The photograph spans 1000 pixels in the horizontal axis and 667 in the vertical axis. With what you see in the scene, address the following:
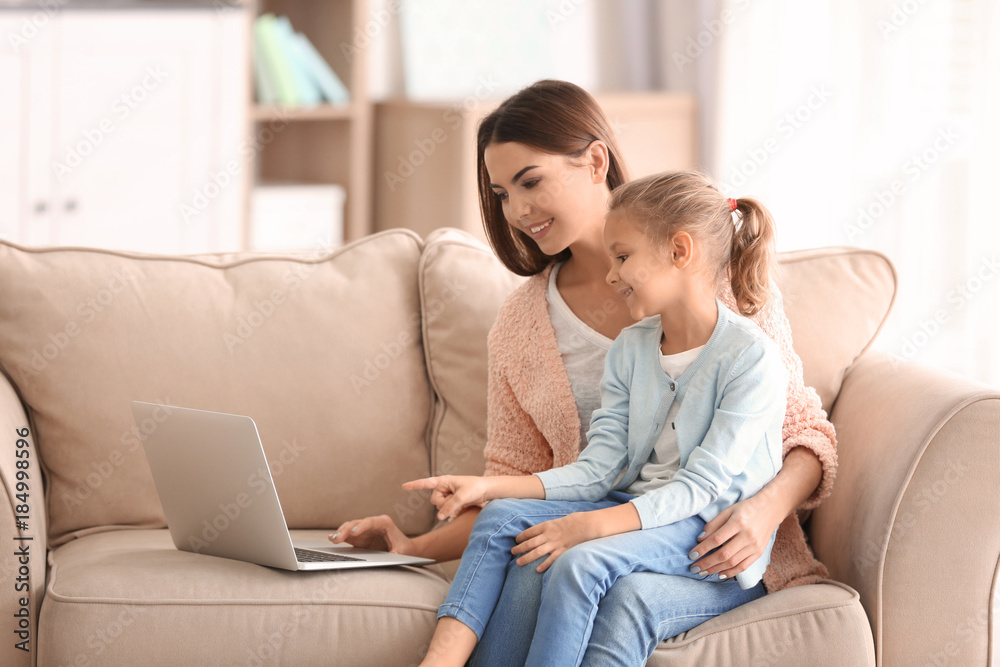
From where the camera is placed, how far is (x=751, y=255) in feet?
4.86

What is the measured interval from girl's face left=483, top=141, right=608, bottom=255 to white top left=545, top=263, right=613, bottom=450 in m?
0.12

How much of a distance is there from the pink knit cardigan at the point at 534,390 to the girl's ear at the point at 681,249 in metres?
0.16

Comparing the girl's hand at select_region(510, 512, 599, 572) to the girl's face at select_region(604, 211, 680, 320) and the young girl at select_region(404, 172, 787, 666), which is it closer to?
the young girl at select_region(404, 172, 787, 666)

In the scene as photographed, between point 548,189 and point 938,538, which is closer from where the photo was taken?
point 938,538

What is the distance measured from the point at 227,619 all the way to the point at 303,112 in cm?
236

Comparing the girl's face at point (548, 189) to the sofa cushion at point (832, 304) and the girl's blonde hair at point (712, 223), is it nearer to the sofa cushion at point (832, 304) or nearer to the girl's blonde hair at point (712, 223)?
the girl's blonde hair at point (712, 223)

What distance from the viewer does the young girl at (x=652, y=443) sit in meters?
1.33

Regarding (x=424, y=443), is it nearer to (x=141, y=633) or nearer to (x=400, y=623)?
(x=400, y=623)

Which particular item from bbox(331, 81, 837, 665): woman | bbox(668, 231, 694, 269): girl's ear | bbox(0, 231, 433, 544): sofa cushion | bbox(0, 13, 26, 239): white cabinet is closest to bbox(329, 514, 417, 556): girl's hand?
bbox(331, 81, 837, 665): woman

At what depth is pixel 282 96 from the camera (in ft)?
11.2

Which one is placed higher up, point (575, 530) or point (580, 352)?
point (580, 352)

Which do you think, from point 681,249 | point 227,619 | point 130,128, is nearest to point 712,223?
point 681,249

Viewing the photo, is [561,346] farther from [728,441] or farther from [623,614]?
[623,614]

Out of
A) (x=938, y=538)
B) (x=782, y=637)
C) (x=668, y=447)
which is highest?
(x=668, y=447)
